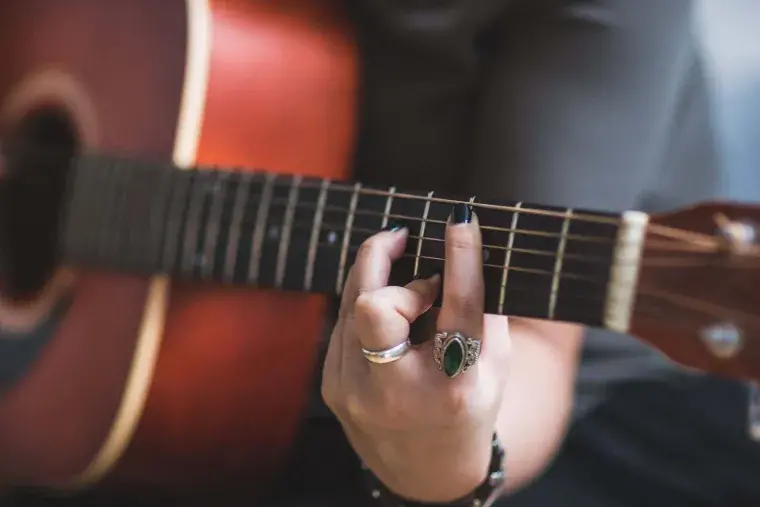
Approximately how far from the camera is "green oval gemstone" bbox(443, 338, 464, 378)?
379 mm

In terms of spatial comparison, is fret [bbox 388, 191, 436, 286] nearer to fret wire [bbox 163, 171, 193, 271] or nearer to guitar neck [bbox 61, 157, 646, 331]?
guitar neck [bbox 61, 157, 646, 331]

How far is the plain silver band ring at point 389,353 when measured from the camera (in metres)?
0.40

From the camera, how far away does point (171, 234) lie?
0.62 metres

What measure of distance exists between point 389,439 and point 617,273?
0.56 ft

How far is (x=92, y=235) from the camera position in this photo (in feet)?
2.27

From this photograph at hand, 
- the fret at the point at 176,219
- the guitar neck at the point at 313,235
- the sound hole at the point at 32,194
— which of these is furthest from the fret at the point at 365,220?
the sound hole at the point at 32,194

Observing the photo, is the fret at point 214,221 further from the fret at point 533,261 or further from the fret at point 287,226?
the fret at point 533,261

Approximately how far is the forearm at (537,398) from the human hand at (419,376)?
59 mm

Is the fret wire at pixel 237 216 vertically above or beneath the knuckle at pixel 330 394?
above

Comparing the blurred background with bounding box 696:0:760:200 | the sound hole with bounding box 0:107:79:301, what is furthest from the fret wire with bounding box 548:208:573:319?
the blurred background with bounding box 696:0:760:200

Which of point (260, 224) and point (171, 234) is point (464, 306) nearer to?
point (260, 224)

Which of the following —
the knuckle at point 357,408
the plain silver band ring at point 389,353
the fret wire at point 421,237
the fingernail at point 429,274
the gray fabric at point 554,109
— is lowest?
the knuckle at point 357,408

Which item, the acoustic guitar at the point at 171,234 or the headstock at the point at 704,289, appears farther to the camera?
the acoustic guitar at the point at 171,234

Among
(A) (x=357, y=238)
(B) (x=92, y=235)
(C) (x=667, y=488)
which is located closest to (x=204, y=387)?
(B) (x=92, y=235)
